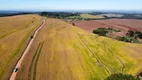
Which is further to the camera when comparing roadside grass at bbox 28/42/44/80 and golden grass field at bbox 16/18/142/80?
golden grass field at bbox 16/18/142/80

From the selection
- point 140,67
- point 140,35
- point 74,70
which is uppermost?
point 74,70

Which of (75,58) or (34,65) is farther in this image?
(75,58)

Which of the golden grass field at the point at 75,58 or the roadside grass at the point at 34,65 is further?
the golden grass field at the point at 75,58

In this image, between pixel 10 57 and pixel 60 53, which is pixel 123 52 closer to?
pixel 60 53

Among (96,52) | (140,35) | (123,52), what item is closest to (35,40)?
(96,52)

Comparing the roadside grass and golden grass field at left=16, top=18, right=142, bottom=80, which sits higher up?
the roadside grass

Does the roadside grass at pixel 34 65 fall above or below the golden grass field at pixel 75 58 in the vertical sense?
above

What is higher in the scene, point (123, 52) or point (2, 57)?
point (2, 57)

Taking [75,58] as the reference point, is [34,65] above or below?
above
